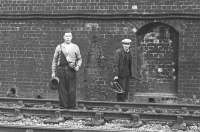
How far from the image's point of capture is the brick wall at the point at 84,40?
14922 mm

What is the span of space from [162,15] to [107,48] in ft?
6.95

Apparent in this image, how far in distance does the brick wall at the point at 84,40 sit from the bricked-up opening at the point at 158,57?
33 centimetres

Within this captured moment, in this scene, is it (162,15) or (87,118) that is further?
(162,15)

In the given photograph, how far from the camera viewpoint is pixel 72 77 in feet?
36.6

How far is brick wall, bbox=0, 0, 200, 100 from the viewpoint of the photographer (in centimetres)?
1492

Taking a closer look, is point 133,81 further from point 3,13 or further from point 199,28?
point 3,13

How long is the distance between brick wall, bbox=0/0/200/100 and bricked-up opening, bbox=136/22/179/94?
33cm

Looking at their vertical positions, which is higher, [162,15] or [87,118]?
[162,15]

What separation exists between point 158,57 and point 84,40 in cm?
253

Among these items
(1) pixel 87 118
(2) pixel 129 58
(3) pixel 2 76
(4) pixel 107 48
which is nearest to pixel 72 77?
(1) pixel 87 118

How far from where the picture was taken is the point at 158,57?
1542 centimetres

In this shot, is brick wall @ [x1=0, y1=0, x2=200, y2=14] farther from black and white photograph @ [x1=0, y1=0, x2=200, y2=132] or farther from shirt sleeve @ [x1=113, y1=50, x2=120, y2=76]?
shirt sleeve @ [x1=113, y1=50, x2=120, y2=76]

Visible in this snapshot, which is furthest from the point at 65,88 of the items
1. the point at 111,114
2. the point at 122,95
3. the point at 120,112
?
the point at 122,95

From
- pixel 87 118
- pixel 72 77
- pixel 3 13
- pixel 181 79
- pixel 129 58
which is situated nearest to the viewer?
pixel 87 118
